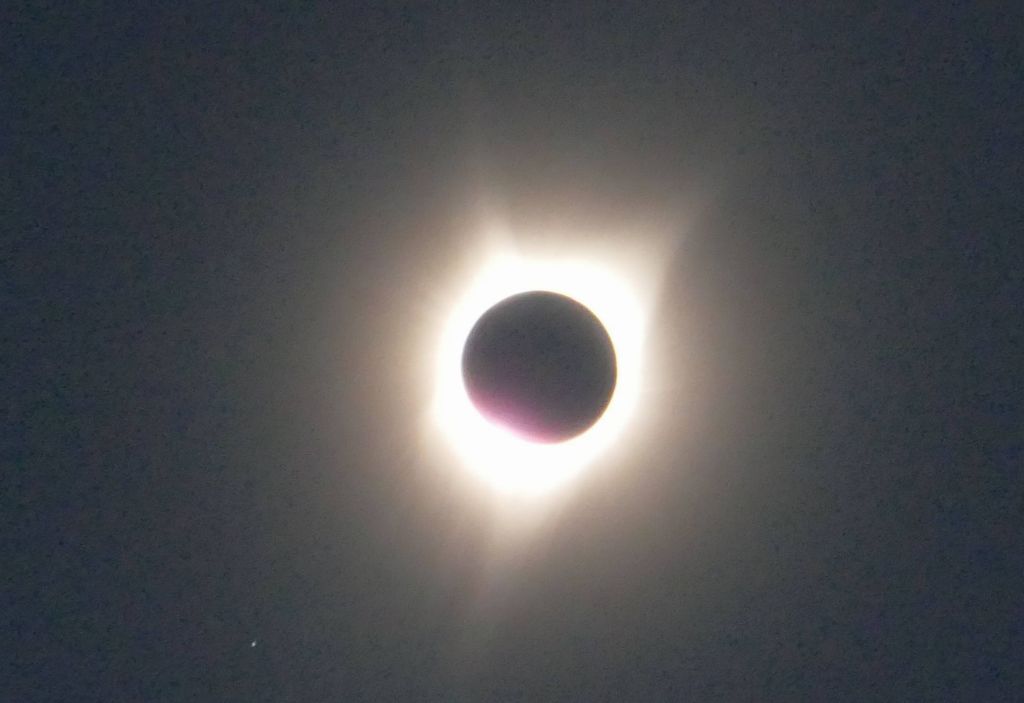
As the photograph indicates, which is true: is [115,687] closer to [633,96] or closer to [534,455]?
[534,455]

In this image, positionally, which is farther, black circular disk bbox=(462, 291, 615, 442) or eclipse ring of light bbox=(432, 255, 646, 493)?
eclipse ring of light bbox=(432, 255, 646, 493)

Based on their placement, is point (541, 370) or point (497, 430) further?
point (497, 430)

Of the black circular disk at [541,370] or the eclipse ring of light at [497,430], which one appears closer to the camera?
the black circular disk at [541,370]

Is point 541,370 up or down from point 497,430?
A: up
